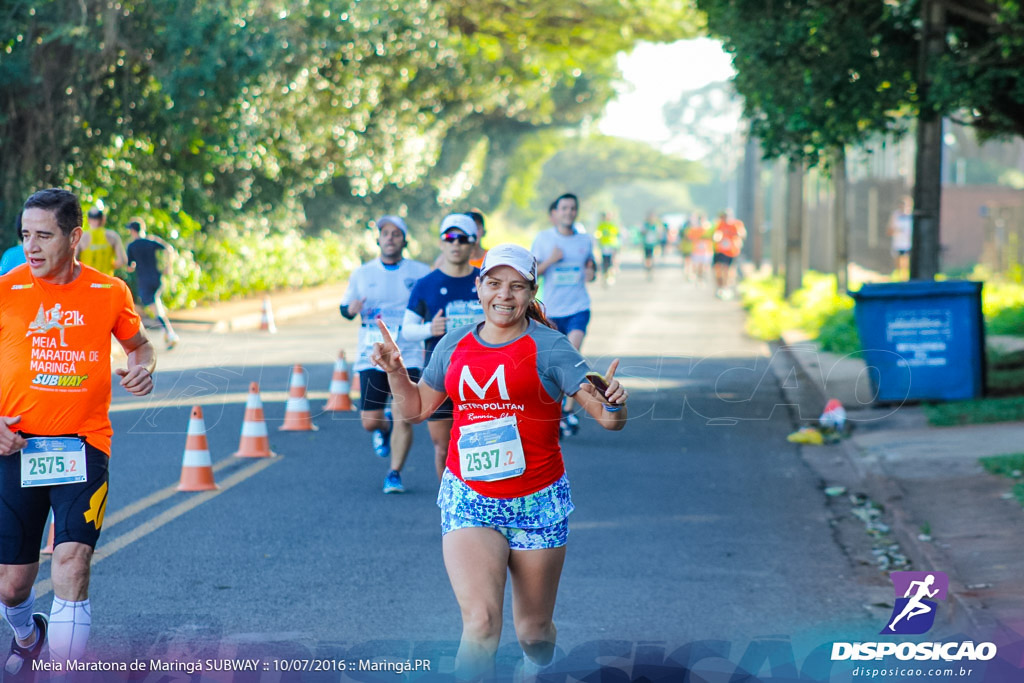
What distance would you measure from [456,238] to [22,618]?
3815mm

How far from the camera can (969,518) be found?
8.45 metres

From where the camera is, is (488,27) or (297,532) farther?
(488,27)

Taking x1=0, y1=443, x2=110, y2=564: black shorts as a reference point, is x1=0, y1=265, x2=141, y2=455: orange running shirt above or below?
above

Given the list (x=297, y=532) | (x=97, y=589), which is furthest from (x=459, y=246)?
(x=97, y=589)

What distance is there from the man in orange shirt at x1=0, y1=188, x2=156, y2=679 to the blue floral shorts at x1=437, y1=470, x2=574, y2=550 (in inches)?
52.0

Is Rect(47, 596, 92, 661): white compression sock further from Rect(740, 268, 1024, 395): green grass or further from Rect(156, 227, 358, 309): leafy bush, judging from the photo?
Rect(156, 227, 358, 309): leafy bush

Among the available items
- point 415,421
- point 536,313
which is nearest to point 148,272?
point 415,421

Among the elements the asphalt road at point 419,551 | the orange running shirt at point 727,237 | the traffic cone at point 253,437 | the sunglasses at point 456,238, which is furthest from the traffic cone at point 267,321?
the sunglasses at point 456,238

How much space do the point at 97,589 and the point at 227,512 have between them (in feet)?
6.66

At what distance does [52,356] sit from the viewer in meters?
4.91

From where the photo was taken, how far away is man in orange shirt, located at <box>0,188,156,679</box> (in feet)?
16.0

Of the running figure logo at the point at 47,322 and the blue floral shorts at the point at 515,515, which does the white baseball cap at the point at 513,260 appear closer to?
the blue floral shorts at the point at 515,515

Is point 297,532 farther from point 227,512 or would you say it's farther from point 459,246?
point 459,246

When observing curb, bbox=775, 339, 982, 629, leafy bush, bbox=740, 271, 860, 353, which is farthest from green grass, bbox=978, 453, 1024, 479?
leafy bush, bbox=740, 271, 860, 353
